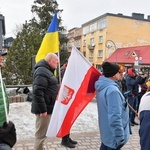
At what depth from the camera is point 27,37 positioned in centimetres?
1509

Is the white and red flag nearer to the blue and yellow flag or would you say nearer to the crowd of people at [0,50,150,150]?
the crowd of people at [0,50,150,150]

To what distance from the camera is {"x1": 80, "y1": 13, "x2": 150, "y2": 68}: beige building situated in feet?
147

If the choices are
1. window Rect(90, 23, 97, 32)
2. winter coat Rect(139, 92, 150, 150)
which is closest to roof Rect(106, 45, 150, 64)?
window Rect(90, 23, 97, 32)

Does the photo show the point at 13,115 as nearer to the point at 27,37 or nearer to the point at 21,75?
the point at 21,75

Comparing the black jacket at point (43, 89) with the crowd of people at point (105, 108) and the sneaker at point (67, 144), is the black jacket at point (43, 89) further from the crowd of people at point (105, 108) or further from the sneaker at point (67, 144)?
the sneaker at point (67, 144)

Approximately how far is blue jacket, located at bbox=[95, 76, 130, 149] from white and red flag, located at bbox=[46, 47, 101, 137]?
0.67ft

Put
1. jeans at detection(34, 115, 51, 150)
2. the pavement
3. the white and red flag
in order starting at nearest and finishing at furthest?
the white and red flag, jeans at detection(34, 115, 51, 150), the pavement

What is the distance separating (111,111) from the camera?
2932 mm

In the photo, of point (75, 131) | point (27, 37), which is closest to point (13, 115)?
point (75, 131)

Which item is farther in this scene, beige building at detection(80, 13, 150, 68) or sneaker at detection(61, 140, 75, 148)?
beige building at detection(80, 13, 150, 68)

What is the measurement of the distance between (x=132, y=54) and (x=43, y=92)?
35578 millimetres

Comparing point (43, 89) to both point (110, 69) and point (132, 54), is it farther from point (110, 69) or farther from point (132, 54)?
point (132, 54)

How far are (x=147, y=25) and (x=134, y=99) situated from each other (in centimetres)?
4342

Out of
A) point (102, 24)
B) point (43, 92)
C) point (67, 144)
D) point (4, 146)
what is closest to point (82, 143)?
point (67, 144)
